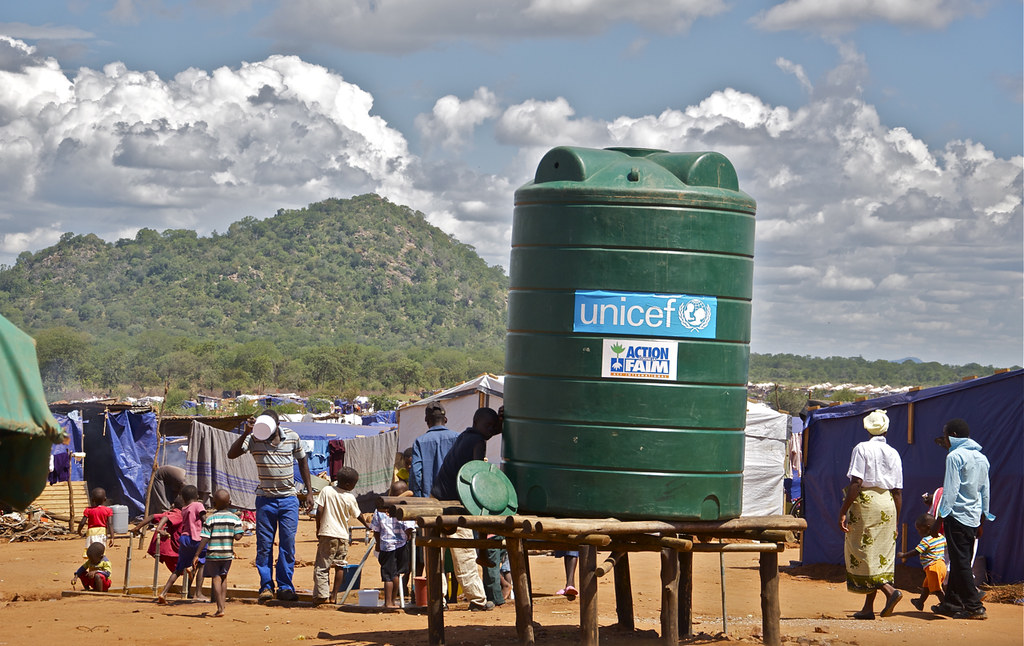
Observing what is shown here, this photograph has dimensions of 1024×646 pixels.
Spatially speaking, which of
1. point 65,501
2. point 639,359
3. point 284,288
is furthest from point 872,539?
point 284,288

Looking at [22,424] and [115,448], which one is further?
[115,448]

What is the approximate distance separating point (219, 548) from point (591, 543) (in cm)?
407

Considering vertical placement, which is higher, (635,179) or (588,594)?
(635,179)

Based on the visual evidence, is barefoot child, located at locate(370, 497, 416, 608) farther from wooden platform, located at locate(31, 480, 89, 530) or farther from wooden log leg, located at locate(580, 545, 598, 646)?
wooden platform, located at locate(31, 480, 89, 530)

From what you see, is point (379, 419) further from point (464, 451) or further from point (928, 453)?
point (464, 451)

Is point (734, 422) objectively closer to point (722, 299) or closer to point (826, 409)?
point (722, 299)

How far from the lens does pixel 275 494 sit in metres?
9.89

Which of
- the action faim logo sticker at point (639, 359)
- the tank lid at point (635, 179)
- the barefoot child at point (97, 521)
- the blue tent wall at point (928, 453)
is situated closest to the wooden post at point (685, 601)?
the action faim logo sticker at point (639, 359)

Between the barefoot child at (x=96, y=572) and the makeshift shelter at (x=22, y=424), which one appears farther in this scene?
the barefoot child at (x=96, y=572)

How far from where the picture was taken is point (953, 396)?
11.8 meters

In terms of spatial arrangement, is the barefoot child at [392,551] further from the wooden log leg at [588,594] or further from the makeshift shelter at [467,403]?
the makeshift shelter at [467,403]

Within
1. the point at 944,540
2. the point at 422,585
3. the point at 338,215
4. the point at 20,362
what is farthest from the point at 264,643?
the point at 338,215

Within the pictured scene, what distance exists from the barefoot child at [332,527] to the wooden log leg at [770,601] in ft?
12.9

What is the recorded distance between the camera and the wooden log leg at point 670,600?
6.89 meters
